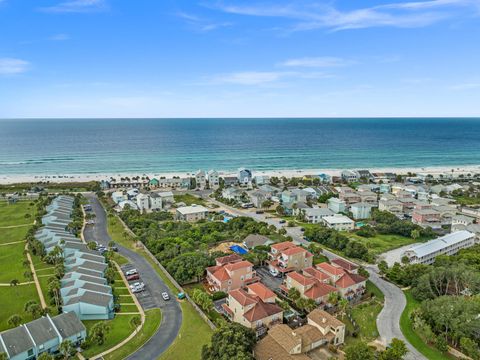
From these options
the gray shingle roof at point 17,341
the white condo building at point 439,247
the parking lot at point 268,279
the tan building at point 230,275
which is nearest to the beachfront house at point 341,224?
the white condo building at point 439,247

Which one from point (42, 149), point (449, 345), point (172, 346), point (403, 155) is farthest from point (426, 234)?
point (42, 149)

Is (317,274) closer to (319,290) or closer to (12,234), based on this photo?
(319,290)

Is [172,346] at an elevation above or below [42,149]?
below

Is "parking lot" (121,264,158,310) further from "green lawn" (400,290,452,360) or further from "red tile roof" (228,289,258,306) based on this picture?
"green lawn" (400,290,452,360)

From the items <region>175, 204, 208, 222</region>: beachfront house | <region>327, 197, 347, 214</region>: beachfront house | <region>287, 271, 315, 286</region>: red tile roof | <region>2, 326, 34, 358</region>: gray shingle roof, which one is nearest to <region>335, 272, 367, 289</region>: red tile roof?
<region>287, 271, 315, 286</region>: red tile roof

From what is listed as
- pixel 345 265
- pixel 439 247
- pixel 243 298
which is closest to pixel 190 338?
pixel 243 298

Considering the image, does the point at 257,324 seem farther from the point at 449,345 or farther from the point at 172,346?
the point at 449,345

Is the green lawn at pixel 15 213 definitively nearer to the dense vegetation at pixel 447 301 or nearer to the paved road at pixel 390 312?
the paved road at pixel 390 312
